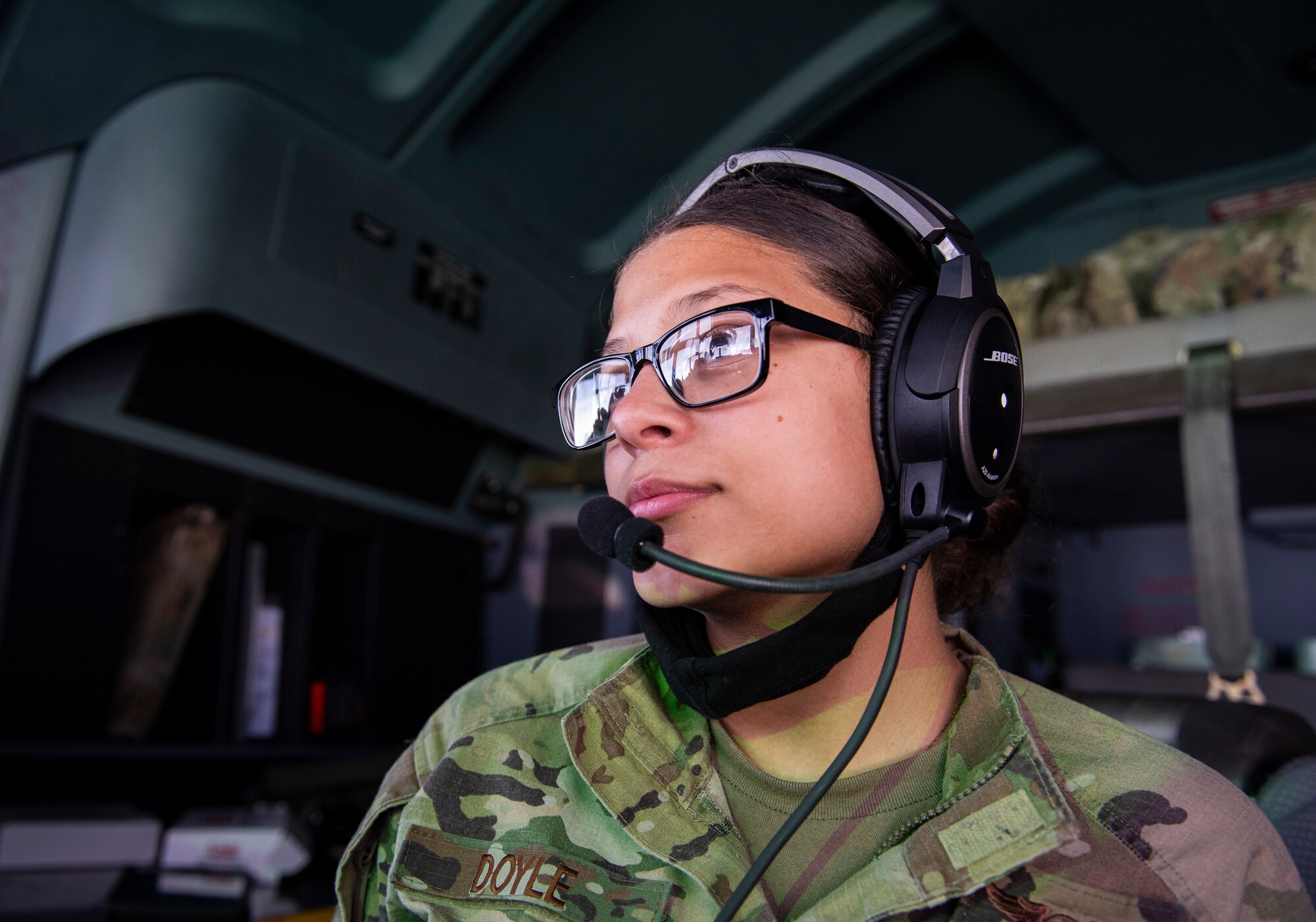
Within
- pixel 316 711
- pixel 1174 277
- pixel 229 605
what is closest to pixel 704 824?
pixel 1174 277

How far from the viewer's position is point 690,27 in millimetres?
2285

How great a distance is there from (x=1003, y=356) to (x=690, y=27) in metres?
1.90

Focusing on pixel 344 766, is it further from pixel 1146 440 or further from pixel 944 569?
pixel 1146 440

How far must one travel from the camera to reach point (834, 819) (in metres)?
0.69

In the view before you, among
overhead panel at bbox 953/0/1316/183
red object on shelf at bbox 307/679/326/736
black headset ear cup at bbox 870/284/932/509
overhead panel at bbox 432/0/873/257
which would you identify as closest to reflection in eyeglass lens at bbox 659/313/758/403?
black headset ear cup at bbox 870/284/932/509

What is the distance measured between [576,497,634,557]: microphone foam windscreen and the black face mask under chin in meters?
0.11

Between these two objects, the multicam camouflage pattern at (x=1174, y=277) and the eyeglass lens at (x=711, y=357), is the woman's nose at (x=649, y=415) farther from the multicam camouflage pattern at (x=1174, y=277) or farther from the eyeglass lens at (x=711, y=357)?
the multicam camouflage pattern at (x=1174, y=277)

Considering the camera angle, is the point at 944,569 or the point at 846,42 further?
the point at 846,42

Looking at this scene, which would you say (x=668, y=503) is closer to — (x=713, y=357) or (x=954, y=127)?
(x=713, y=357)

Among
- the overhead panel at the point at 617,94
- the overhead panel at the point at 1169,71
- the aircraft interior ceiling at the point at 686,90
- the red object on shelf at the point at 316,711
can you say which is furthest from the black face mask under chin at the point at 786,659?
the overhead panel at the point at 1169,71

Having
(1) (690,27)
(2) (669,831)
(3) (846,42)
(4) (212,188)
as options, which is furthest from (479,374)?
(2) (669,831)

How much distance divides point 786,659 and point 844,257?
39 centimetres

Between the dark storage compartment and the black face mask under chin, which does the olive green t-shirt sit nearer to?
the black face mask under chin

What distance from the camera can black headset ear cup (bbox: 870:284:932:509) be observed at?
2.33 ft
